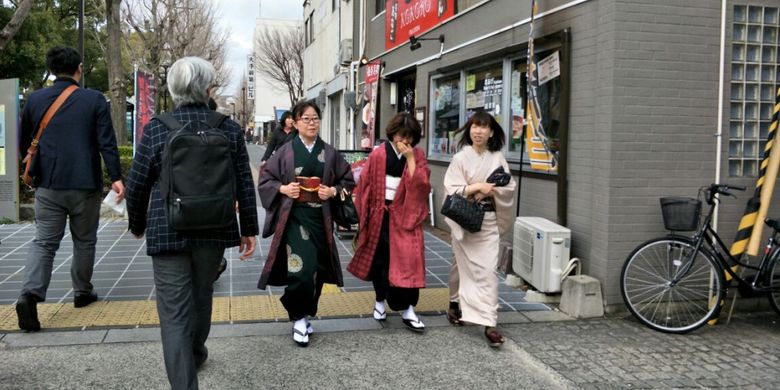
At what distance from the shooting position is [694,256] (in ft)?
15.7

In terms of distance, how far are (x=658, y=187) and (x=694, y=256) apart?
739 millimetres

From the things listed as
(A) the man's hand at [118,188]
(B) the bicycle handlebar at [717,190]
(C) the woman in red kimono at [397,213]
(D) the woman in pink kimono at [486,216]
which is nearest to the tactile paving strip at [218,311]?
(C) the woman in red kimono at [397,213]

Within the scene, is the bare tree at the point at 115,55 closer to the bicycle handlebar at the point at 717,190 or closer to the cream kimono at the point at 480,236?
the cream kimono at the point at 480,236

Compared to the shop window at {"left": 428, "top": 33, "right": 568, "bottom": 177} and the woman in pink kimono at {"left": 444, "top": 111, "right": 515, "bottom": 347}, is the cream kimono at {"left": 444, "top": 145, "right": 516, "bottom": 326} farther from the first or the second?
the shop window at {"left": 428, "top": 33, "right": 568, "bottom": 177}

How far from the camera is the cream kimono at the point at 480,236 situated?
4.60 meters

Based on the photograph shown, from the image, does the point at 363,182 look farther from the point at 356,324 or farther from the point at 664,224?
the point at 664,224

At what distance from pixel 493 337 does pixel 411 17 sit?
7.73m

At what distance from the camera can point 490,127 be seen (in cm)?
462

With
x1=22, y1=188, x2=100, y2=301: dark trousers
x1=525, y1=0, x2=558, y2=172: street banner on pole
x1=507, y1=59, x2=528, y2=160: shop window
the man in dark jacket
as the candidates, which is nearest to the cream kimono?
x1=525, y1=0, x2=558, y2=172: street banner on pole

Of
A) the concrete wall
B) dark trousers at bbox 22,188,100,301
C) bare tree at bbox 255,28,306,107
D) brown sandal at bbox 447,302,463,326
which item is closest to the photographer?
dark trousers at bbox 22,188,100,301

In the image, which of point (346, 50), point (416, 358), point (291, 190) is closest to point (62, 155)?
point (291, 190)

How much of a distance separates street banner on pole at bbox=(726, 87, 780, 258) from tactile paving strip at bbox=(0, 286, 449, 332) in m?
2.45

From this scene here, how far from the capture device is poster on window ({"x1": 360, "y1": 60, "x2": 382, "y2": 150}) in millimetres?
12805

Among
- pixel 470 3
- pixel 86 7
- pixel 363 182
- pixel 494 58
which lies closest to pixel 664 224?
pixel 363 182
